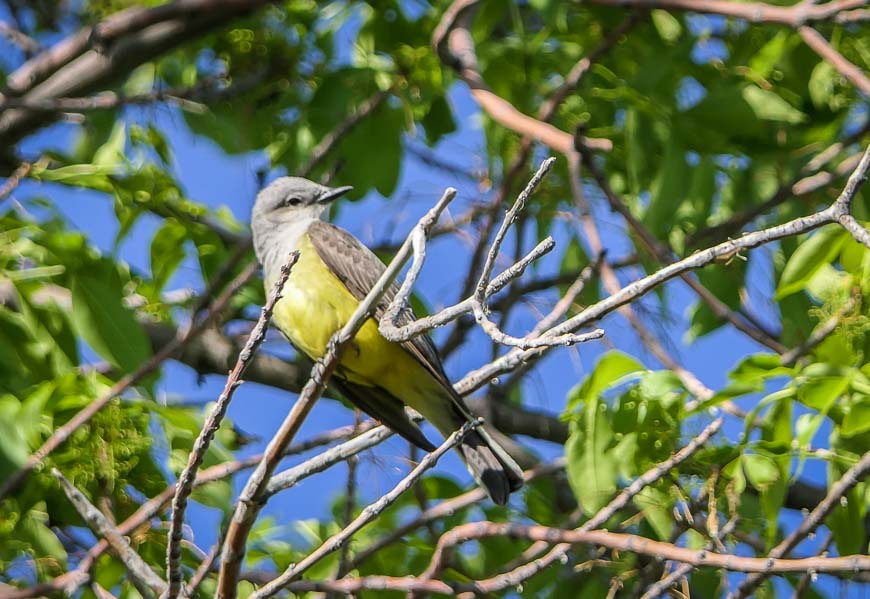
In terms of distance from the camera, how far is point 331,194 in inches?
220

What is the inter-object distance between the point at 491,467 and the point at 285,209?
190 centimetres

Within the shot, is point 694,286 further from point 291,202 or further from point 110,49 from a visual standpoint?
point 110,49

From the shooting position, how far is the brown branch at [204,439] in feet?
9.62

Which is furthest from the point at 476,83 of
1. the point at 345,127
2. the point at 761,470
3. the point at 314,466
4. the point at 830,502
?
the point at 314,466

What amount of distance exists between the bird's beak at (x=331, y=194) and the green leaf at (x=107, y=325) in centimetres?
129

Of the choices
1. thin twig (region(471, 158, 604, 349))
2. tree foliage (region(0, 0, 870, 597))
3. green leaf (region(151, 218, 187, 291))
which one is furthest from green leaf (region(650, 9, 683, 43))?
thin twig (region(471, 158, 604, 349))

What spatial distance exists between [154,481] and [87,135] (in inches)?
110

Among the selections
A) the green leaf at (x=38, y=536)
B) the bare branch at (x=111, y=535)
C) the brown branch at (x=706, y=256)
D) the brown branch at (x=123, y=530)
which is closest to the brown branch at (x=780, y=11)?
the brown branch at (x=706, y=256)

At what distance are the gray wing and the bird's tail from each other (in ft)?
1.06

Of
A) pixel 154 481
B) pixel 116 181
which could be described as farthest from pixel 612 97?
pixel 154 481

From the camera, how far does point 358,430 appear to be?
4801 mm

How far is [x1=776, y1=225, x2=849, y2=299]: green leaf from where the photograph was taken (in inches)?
147

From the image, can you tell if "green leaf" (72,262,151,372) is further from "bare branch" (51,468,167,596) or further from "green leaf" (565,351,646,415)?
"green leaf" (565,351,646,415)

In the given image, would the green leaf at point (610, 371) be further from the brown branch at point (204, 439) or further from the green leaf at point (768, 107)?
the green leaf at point (768, 107)
